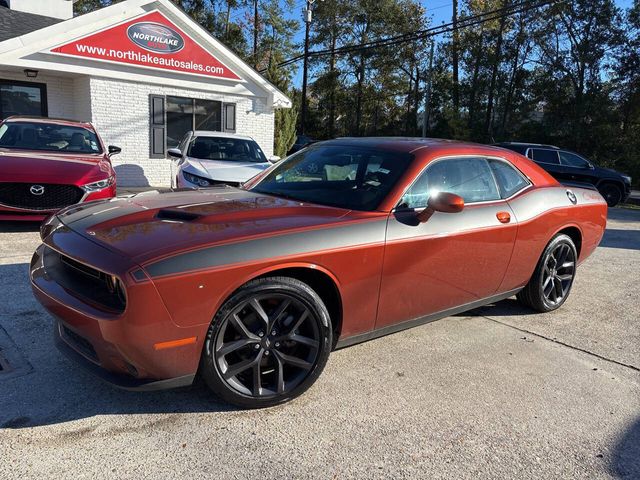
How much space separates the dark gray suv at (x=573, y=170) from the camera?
14.8m

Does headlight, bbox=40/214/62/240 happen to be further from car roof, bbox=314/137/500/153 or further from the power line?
the power line

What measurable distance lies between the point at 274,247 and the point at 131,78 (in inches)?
443

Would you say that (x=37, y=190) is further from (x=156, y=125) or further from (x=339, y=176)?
(x=156, y=125)

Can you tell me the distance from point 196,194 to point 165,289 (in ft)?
4.94

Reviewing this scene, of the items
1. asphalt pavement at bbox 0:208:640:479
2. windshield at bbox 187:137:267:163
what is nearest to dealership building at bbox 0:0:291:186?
windshield at bbox 187:137:267:163

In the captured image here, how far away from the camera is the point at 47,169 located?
21.5 feet

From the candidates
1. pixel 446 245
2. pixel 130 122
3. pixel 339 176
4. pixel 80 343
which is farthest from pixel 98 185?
pixel 130 122

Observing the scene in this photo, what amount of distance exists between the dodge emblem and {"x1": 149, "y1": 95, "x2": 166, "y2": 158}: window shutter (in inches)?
265

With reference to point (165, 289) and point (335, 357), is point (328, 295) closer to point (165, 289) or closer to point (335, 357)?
point (335, 357)

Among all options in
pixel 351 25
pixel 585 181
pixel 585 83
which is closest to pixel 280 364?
pixel 585 181

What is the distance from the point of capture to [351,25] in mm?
39531

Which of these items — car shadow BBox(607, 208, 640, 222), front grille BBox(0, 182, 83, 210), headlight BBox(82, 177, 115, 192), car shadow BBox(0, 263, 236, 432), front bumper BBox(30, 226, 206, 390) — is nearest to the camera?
front bumper BBox(30, 226, 206, 390)

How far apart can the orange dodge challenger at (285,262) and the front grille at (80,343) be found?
0.01m

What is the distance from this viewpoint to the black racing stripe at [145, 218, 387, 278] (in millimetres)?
2398
